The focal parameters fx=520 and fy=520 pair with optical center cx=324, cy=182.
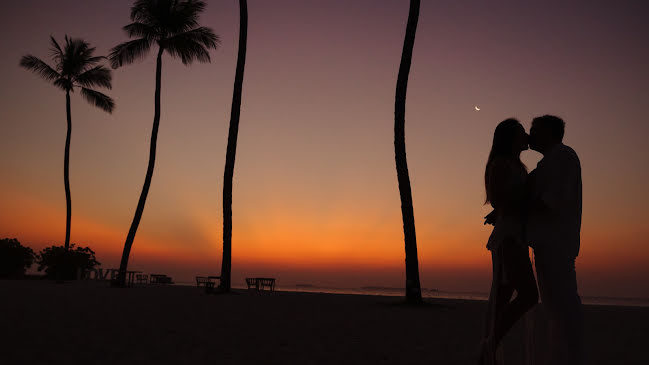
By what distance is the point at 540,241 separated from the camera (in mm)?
3703

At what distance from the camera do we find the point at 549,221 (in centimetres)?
371

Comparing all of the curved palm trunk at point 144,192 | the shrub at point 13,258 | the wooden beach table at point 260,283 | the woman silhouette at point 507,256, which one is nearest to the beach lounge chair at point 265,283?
the wooden beach table at point 260,283

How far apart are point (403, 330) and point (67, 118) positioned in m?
28.5

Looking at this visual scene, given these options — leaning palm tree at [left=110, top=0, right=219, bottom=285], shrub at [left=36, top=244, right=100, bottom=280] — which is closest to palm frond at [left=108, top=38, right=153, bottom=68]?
leaning palm tree at [left=110, top=0, right=219, bottom=285]

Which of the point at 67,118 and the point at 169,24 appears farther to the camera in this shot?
the point at 67,118

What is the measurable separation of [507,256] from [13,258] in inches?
1221

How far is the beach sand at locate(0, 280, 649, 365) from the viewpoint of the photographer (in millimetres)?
5816

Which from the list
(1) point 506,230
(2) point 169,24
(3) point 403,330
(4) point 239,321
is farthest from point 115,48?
(1) point 506,230

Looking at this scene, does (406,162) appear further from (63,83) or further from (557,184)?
(63,83)

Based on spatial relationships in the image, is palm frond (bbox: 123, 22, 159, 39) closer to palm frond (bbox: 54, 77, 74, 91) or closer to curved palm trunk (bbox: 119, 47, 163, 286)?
curved palm trunk (bbox: 119, 47, 163, 286)

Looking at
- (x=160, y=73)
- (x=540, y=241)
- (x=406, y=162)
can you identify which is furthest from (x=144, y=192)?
(x=540, y=241)

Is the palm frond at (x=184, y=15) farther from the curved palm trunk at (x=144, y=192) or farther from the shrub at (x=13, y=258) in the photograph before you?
the shrub at (x=13, y=258)

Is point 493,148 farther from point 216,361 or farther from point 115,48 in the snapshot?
point 115,48

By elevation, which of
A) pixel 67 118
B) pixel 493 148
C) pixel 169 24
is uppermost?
pixel 169 24
